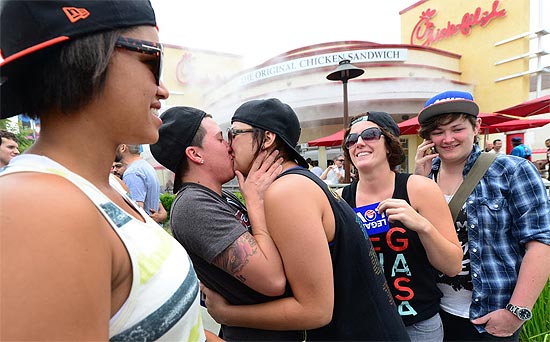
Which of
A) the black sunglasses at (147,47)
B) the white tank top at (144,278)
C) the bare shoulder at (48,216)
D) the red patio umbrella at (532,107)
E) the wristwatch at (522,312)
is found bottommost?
the wristwatch at (522,312)

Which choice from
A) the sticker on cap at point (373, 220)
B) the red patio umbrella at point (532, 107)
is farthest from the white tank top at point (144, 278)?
the red patio umbrella at point (532, 107)

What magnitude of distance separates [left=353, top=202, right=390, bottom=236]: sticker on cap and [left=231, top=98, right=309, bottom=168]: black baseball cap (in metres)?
0.56

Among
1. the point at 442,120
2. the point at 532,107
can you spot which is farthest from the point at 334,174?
the point at 442,120

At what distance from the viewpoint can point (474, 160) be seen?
206cm

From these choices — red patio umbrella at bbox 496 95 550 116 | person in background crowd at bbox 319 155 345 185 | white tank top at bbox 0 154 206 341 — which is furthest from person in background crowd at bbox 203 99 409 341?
red patio umbrella at bbox 496 95 550 116

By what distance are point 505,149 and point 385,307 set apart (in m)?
17.9

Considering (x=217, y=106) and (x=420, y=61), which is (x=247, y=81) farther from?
(x=420, y=61)

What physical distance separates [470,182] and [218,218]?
5.06 ft

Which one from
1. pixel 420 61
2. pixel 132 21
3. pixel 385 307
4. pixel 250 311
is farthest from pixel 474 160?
pixel 420 61

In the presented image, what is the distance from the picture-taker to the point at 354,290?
4.57ft

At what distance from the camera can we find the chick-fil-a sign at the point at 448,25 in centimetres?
1554

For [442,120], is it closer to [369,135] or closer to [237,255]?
[369,135]

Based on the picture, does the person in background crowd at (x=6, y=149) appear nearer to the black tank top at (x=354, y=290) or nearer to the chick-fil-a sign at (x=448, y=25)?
the black tank top at (x=354, y=290)

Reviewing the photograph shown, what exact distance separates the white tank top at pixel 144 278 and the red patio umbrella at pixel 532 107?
9.29m
